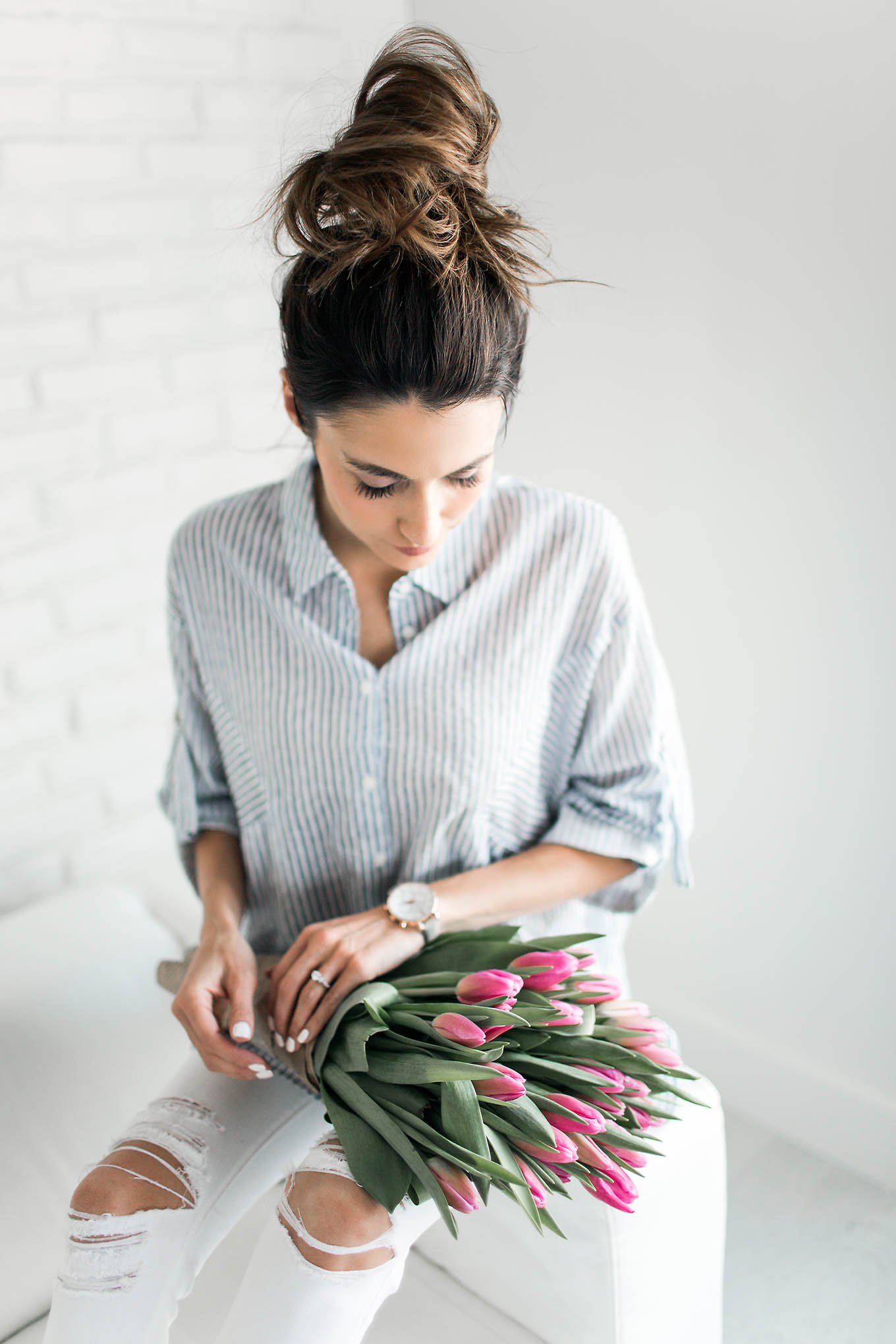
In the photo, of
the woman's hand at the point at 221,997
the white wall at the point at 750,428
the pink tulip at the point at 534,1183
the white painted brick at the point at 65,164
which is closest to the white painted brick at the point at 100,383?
the white painted brick at the point at 65,164

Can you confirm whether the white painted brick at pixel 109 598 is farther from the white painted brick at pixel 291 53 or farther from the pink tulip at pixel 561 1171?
the pink tulip at pixel 561 1171

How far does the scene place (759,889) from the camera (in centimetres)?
178

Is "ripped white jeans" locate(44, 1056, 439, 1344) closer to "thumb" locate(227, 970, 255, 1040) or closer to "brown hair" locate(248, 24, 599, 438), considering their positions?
"thumb" locate(227, 970, 255, 1040)

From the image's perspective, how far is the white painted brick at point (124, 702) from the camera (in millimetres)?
1789

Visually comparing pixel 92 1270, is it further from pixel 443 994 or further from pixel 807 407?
pixel 807 407

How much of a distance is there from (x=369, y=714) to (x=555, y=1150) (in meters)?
0.49

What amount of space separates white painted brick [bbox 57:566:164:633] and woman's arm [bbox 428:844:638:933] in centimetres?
82

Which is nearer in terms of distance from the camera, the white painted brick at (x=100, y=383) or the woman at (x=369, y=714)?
the woman at (x=369, y=714)

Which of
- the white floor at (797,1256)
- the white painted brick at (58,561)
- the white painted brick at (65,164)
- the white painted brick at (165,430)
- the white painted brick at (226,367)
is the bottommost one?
the white floor at (797,1256)

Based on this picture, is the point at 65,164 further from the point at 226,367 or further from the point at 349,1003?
the point at 349,1003

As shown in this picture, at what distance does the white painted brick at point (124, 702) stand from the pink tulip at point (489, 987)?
3.34 ft

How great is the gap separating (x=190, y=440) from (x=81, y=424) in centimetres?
20

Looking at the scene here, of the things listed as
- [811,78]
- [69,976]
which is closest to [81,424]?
[69,976]

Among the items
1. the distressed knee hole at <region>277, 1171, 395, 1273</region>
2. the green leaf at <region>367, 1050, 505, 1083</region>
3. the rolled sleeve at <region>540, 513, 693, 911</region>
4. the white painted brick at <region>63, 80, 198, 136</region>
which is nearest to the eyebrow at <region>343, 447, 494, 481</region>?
the rolled sleeve at <region>540, 513, 693, 911</region>
